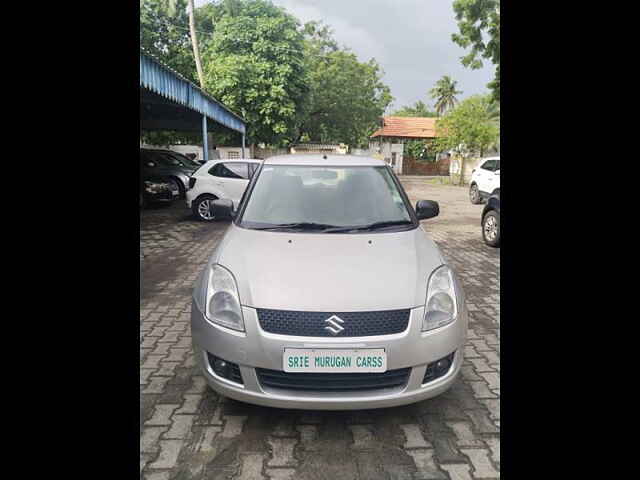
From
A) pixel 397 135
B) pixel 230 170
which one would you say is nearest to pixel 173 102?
pixel 230 170

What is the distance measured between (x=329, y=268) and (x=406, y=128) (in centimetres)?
4345

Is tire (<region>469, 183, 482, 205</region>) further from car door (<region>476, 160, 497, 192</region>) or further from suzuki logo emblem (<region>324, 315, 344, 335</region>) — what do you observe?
suzuki logo emblem (<region>324, 315, 344, 335</region>)

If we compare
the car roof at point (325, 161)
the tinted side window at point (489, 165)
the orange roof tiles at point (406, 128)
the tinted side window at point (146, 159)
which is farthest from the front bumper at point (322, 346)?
the orange roof tiles at point (406, 128)

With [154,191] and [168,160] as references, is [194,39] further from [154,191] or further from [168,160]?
[154,191]

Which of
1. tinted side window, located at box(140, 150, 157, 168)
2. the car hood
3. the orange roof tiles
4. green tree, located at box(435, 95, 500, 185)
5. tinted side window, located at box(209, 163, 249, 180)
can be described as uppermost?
the orange roof tiles

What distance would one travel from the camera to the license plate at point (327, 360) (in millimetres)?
2207

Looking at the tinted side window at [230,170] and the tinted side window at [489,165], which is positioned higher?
the tinted side window at [489,165]

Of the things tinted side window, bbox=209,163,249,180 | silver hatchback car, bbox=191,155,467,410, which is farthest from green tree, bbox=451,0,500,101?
silver hatchback car, bbox=191,155,467,410

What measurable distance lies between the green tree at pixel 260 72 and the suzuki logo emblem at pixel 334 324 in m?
20.8

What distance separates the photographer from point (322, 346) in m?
2.20

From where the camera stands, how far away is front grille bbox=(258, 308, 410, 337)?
225cm

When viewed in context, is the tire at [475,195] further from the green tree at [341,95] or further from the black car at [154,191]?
the green tree at [341,95]

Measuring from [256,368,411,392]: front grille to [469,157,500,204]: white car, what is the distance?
40.5 ft
